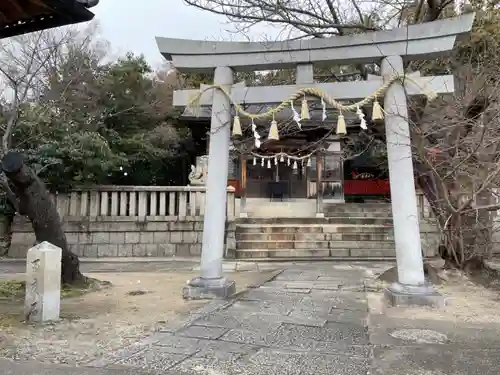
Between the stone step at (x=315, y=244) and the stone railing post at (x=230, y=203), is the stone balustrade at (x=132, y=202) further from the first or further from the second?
the stone step at (x=315, y=244)

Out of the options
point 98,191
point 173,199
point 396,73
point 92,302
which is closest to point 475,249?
point 396,73

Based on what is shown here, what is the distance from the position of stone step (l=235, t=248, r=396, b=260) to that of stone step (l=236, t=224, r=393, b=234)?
83 cm

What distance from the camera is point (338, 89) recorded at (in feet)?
19.9

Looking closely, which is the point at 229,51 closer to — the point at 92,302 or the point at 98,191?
the point at 92,302

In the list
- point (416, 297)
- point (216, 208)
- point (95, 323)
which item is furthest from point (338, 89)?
point (95, 323)

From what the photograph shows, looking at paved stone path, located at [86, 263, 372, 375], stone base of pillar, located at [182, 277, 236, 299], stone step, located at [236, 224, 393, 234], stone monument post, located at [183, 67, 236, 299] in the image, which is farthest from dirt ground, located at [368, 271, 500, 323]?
stone step, located at [236, 224, 393, 234]

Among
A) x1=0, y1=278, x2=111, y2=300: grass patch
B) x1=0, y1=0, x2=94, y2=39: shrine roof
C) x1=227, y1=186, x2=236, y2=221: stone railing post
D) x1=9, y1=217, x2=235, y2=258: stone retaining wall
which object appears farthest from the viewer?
x1=227, y1=186, x2=236, y2=221: stone railing post

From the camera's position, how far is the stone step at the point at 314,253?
38.4ft

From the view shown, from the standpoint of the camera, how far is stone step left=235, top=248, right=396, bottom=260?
11.7 m

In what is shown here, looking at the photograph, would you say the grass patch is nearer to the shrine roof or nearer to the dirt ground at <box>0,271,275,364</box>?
the dirt ground at <box>0,271,275,364</box>

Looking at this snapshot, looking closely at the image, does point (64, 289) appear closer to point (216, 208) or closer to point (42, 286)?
point (42, 286)

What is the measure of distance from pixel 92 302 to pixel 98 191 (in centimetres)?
671

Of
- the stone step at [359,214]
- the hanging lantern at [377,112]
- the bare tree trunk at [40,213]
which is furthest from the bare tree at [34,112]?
the stone step at [359,214]

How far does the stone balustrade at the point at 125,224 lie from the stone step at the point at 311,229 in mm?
1009
